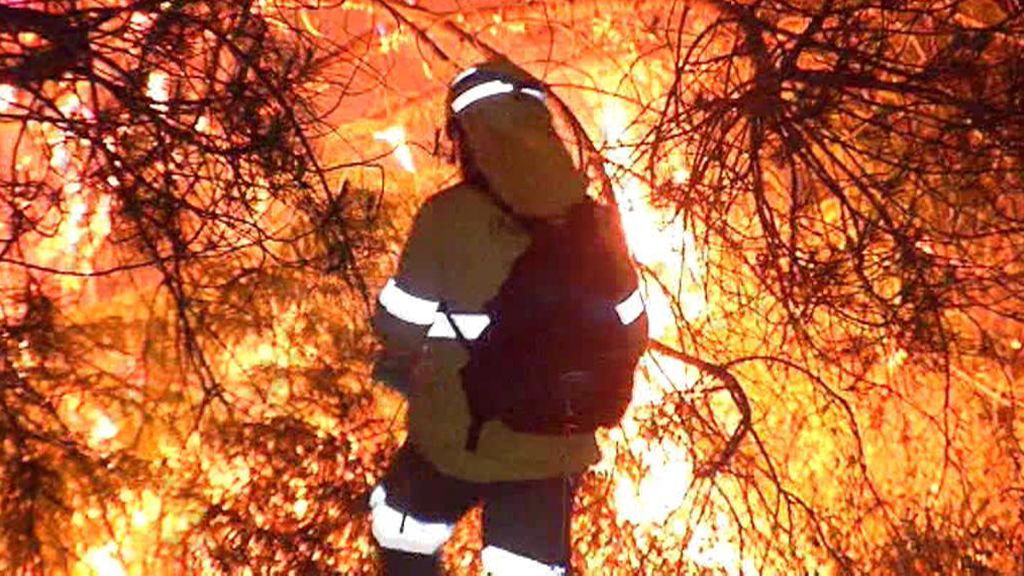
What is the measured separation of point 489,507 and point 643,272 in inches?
60.8

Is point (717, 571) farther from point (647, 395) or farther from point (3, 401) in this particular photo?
point (3, 401)

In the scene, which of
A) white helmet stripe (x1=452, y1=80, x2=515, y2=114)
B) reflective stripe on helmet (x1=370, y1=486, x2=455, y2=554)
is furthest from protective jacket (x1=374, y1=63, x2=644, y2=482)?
reflective stripe on helmet (x1=370, y1=486, x2=455, y2=554)

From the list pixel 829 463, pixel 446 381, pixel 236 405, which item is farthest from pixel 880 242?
pixel 236 405

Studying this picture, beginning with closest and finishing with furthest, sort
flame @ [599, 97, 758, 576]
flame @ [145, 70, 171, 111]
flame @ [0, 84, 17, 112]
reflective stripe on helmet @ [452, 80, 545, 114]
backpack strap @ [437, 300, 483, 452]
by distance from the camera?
reflective stripe on helmet @ [452, 80, 545, 114] < backpack strap @ [437, 300, 483, 452] < flame @ [0, 84, 17, 112] < flame @ [145, 70, 171, 111] < flame @ [599, 97, 758, 576]

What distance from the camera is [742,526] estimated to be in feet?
13.9

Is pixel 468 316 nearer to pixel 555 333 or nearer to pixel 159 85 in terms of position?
pixel 555 333

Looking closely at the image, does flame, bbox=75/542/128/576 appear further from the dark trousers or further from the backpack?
the backpack

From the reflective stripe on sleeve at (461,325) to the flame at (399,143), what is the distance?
1.79 meters

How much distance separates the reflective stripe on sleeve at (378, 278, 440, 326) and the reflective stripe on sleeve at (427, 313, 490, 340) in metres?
0.03

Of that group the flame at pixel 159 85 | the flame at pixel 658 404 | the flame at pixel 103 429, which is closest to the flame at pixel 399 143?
the flame at pixel 658 404

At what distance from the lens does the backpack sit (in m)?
2.83

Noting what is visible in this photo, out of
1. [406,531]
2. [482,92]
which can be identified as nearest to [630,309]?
[482,92]

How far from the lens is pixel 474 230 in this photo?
2.81 metres

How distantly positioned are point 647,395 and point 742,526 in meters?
0.58
